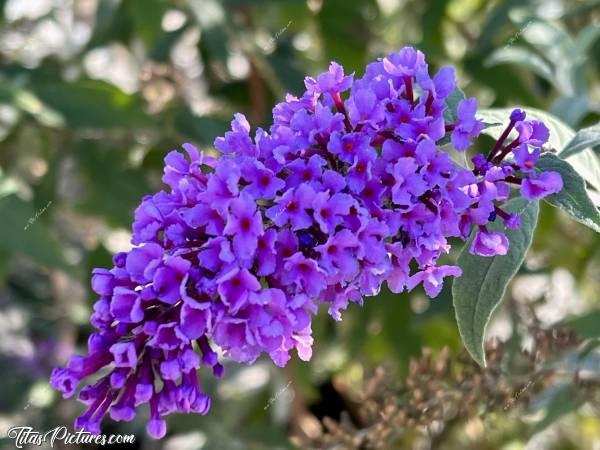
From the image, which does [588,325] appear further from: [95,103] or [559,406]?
[95,103]

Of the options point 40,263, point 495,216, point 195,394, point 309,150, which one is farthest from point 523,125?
point 40,263

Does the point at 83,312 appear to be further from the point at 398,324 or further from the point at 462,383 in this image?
the point at 462,383

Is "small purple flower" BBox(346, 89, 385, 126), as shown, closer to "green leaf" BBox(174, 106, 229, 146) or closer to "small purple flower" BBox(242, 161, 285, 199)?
"small purple flower" BBox(242, 161, 285, 199)

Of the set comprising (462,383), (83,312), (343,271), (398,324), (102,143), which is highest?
(343,271)

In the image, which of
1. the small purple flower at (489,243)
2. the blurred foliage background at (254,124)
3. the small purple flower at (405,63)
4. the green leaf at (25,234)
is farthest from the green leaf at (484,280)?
the green leaf at (25,234)

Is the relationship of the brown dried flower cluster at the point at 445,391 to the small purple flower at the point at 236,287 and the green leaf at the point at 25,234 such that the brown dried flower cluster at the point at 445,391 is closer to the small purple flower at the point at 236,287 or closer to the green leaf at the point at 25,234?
the small purple flower at the point at 236,287

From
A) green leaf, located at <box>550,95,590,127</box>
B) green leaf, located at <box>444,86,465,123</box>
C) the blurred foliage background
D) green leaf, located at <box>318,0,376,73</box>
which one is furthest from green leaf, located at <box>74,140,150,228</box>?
green leaf, located at <box>444,86,465,123</box>
